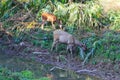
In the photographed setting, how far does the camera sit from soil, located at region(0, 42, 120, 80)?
40.9 ft

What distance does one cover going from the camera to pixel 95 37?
46.8ft

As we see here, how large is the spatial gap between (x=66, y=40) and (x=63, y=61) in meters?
0.81

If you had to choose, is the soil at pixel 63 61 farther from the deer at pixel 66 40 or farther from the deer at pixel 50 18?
the deer at pixel 50 18

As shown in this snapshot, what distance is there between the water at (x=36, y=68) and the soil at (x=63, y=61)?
0.30m

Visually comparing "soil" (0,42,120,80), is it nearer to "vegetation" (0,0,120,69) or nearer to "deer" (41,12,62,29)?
"vegetation" (0,0,120,69)

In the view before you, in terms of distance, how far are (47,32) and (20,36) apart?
104cm

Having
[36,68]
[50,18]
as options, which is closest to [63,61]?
[36,68]

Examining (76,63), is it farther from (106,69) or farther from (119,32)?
(119,32)

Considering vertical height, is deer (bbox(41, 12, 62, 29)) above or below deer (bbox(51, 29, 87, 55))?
above

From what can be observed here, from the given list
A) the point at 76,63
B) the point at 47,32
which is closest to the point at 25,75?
the point at 76,63

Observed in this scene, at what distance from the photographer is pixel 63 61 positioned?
13.6 meters

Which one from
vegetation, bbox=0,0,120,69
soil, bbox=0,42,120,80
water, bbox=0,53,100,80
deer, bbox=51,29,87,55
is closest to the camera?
water, bbox=0,53,100,80

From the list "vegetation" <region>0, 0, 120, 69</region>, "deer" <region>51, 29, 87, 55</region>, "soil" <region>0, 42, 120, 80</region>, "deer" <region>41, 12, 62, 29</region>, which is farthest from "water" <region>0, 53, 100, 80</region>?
"deer" <region>41, 12, 62, 29</region>

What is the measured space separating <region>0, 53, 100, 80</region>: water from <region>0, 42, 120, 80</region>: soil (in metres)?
0.30
